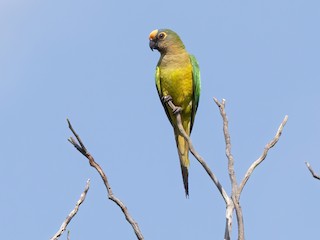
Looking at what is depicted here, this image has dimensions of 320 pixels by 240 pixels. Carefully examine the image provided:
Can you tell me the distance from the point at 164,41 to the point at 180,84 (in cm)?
96

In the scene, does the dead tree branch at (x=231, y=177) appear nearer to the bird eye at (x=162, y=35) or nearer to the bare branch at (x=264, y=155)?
the bare branch at (x=264, y=155)

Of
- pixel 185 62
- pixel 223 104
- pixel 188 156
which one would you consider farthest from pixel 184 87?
pixel 223 104

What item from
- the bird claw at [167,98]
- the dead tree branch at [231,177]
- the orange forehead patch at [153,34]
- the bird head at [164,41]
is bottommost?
the dead tree branch at [231,177]

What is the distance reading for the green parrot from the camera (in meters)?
8.52

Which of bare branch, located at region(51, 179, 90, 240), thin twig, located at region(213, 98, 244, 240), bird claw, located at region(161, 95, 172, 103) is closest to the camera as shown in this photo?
thin twig, located at region(213, 98, 244, 240)

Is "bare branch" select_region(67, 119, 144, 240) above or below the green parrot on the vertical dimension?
below

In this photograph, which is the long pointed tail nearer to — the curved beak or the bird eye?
the curved beak

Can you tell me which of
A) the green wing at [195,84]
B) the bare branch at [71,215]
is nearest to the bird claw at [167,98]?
the green wing at [195,84]

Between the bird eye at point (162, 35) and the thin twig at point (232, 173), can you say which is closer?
the thin twig at point (232, 173)

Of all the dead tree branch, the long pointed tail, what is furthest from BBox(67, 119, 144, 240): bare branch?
the long pointed tail

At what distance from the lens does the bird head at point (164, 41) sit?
9045mm

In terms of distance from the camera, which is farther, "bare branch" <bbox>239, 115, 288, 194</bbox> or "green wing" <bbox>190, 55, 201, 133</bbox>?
"green wing" <bbox>190, 55, 201, 133</bbox>

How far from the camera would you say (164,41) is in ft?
30.0

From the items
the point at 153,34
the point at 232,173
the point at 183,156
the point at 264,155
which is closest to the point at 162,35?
the point at 153,34
